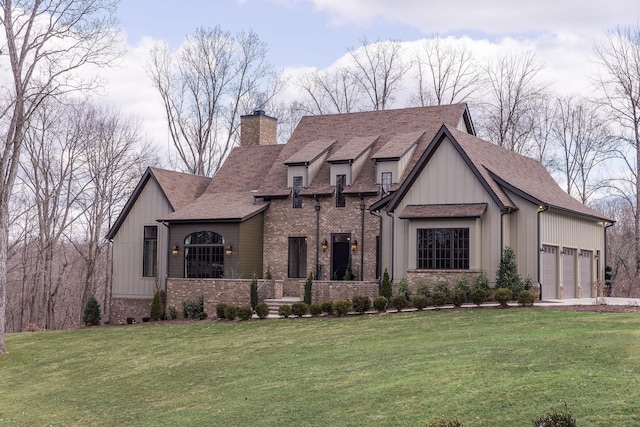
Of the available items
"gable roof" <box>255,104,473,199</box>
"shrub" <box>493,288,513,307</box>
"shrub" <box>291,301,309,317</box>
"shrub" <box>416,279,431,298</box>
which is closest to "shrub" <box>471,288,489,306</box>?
"shrub" <box>493,288,513,307</box>

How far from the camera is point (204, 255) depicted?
111 ft

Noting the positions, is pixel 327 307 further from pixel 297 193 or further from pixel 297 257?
pixel 297 193

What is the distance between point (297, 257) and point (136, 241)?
7303 millimetres

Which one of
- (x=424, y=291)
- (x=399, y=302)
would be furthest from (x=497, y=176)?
(x=399, y=302)

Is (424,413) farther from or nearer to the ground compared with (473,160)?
nearer to the ground

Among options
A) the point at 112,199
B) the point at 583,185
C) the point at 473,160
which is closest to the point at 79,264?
the point at 112,199

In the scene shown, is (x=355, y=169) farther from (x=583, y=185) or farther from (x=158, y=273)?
(x=583, y=185)

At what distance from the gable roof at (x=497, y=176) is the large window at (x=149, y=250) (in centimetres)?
1138

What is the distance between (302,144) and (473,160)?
33.6ft

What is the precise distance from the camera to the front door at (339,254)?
1307 inches

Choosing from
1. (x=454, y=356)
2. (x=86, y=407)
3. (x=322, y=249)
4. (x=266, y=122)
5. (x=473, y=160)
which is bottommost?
(x=86, y=407)

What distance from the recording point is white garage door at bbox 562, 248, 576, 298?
100.0ft

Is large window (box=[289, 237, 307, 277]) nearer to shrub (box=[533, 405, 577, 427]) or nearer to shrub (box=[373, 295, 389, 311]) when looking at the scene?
shrub (box=[373, 295, 389, 311])

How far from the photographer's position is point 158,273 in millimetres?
35188
